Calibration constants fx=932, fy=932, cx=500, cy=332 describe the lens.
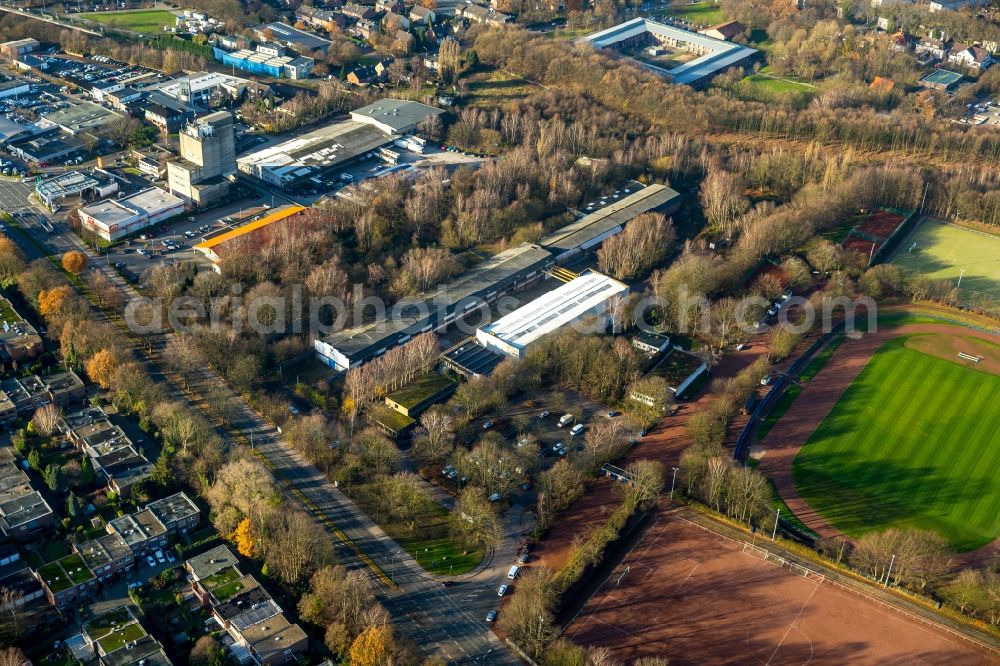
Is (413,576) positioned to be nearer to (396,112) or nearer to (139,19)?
(396,112)

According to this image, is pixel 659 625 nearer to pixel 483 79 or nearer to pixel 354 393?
pixel 354 393

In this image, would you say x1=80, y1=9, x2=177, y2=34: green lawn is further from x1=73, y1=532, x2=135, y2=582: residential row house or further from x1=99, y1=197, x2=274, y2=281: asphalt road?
x1=73, y1=532, x2=135, y2=582: residential row house

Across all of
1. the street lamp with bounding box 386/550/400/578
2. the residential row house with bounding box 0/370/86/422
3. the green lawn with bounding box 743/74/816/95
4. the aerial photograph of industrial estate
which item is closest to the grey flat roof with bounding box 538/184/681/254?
the aerial photograph of industrial estate

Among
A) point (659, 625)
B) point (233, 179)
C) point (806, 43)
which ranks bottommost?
point (659, 625)

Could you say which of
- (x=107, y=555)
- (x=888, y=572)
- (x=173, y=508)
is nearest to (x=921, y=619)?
(x=888, y=572)

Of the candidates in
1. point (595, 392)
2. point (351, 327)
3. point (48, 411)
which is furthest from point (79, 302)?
point (595, 392)

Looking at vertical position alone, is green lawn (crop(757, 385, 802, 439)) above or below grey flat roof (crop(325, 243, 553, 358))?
below
